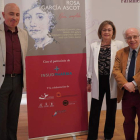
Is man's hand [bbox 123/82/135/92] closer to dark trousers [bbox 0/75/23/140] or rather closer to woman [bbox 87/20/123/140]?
woman [bbox 87/20/123/140]

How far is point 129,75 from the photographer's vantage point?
2.29 metres

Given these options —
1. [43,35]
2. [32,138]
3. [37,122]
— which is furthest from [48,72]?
[32,138]

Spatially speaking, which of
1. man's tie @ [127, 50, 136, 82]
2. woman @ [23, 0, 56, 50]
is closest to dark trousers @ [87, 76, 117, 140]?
man's tie @ [127, 50, 136, 82]

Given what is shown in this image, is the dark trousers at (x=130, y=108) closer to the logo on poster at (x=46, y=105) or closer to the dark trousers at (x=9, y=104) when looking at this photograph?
the logo on poster at (x=46, y=105)

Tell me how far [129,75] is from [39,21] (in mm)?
1380

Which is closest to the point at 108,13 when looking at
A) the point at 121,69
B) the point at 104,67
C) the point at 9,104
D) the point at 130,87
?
the point at 104,67

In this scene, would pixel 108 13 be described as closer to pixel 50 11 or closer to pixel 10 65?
pixel 50 11

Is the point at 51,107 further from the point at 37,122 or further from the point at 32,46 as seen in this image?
the point at 32,46

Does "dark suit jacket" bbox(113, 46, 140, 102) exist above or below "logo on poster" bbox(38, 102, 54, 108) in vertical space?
above

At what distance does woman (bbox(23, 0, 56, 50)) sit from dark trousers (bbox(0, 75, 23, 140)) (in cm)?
64

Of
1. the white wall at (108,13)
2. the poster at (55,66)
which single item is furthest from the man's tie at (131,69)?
the white wall at (108,13)

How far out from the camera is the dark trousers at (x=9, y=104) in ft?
7.45

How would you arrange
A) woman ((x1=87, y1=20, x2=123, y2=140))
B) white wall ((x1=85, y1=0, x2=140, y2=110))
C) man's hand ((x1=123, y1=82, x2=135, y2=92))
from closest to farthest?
1. man's hand ((x1=123, y1=82, x2=135, y2=92))
2. woman ((x1=87, y1=20, x2=123, y2=140))
3. white wall ((x1=85, y1=0, x2=140, y2=110))

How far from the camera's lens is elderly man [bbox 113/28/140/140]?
2.23 metres
